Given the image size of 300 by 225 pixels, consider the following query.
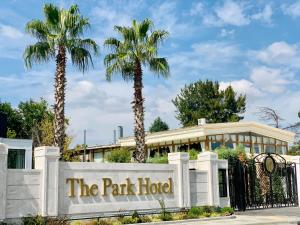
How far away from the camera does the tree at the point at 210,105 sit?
71.1 m

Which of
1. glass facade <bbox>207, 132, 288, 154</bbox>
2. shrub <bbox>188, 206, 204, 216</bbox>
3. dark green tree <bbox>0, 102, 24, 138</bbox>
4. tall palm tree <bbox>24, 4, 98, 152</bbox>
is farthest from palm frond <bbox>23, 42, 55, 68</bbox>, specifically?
dark green tree <bbox>0, 102, 24, 138</bbox>

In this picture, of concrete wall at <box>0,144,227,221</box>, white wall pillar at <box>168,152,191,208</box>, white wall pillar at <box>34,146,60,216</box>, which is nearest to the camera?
concrete wall at <box>0,144,227,221</box>

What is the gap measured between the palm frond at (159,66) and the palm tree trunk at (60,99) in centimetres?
488

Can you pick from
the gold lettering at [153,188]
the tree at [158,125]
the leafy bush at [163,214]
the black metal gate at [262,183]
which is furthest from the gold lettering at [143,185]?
the tree at [158,125]

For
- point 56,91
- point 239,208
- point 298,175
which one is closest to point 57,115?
point 56,91

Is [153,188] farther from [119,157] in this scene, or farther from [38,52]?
[119,157]

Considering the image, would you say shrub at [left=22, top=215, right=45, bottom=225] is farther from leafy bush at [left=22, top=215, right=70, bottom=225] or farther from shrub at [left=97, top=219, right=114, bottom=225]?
shrub at [left=97, top=219, right=114, bottom=225]

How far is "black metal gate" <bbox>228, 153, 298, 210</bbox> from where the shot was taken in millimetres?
26500

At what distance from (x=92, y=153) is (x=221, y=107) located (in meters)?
23.6

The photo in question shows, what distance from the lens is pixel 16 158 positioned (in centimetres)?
3444

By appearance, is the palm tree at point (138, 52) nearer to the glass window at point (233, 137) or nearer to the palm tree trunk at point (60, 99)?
the palm tree trunk at point (60, 99)

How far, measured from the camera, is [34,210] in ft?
59.7

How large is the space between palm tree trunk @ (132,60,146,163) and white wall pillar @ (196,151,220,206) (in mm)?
2959

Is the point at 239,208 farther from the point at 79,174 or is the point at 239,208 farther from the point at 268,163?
the point at 79,174
